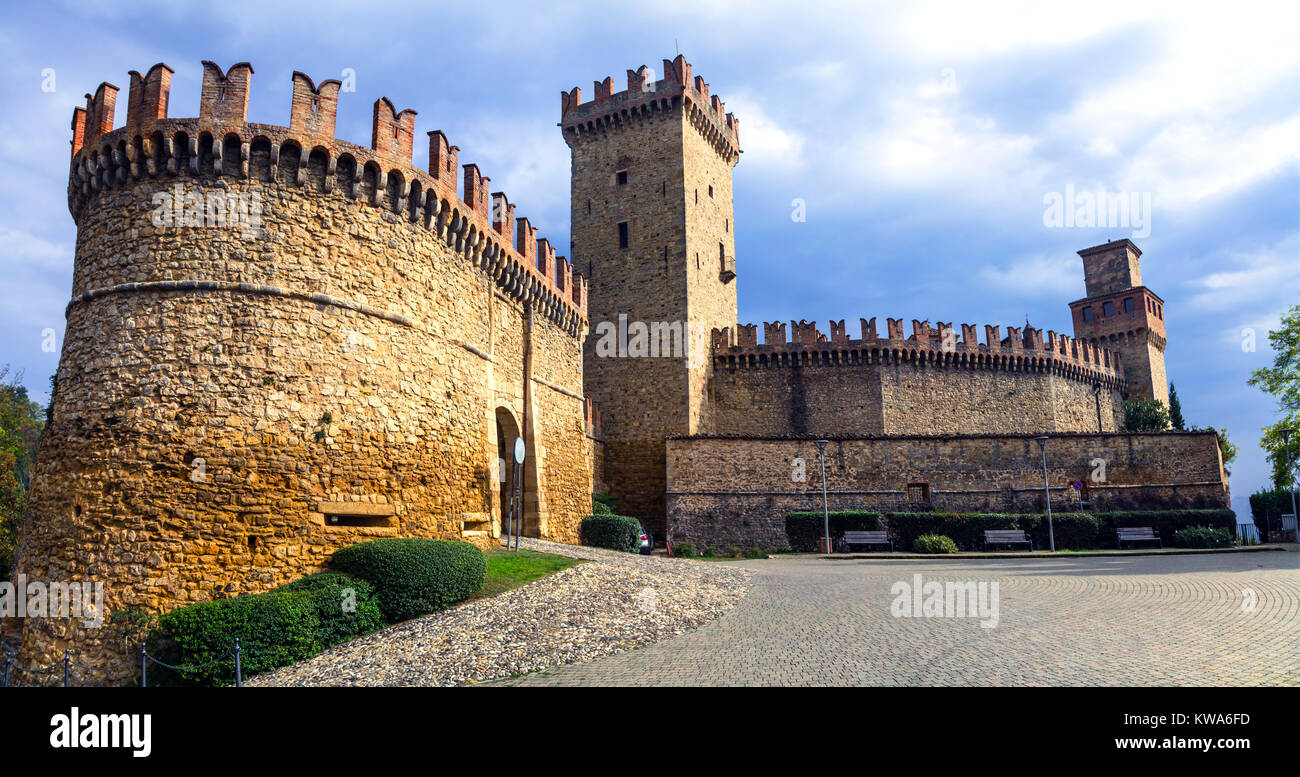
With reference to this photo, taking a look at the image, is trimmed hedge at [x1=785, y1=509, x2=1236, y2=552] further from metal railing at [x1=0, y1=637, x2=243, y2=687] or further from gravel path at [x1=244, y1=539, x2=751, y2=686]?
metal railing at [x1=0, y1=637, x2=243, y2=687]

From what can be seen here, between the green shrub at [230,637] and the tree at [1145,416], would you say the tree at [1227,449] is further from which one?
the green shrub at [230,637]

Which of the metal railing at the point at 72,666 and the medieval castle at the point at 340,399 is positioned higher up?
the medieval castle at the point at 340,399

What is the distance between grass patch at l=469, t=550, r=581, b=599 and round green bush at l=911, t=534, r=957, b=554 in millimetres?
14648

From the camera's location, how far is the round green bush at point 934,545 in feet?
85.4

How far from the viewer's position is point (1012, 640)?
33.2 feet

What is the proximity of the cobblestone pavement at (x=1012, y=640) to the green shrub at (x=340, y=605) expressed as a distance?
439 cm

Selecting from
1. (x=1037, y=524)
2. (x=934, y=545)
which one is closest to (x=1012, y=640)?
(x=934, y=545)

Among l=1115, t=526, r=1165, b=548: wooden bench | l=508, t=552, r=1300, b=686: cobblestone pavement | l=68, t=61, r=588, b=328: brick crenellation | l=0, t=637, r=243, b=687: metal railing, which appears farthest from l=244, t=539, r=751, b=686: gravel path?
l=1115, t=526, r=1165, b=548: wooden bench

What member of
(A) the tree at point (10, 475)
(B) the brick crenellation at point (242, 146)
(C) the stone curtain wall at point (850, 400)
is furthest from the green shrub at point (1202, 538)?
(A) the tree at point (10, 475)

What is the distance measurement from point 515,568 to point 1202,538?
24.5 meters

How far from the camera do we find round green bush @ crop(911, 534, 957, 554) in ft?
→ 85.4

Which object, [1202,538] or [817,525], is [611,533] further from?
[1202,538]

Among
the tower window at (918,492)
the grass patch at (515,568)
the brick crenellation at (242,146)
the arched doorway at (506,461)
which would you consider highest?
the brick crenellation at (242,146)

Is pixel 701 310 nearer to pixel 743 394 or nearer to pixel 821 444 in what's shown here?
pixel 743 394
